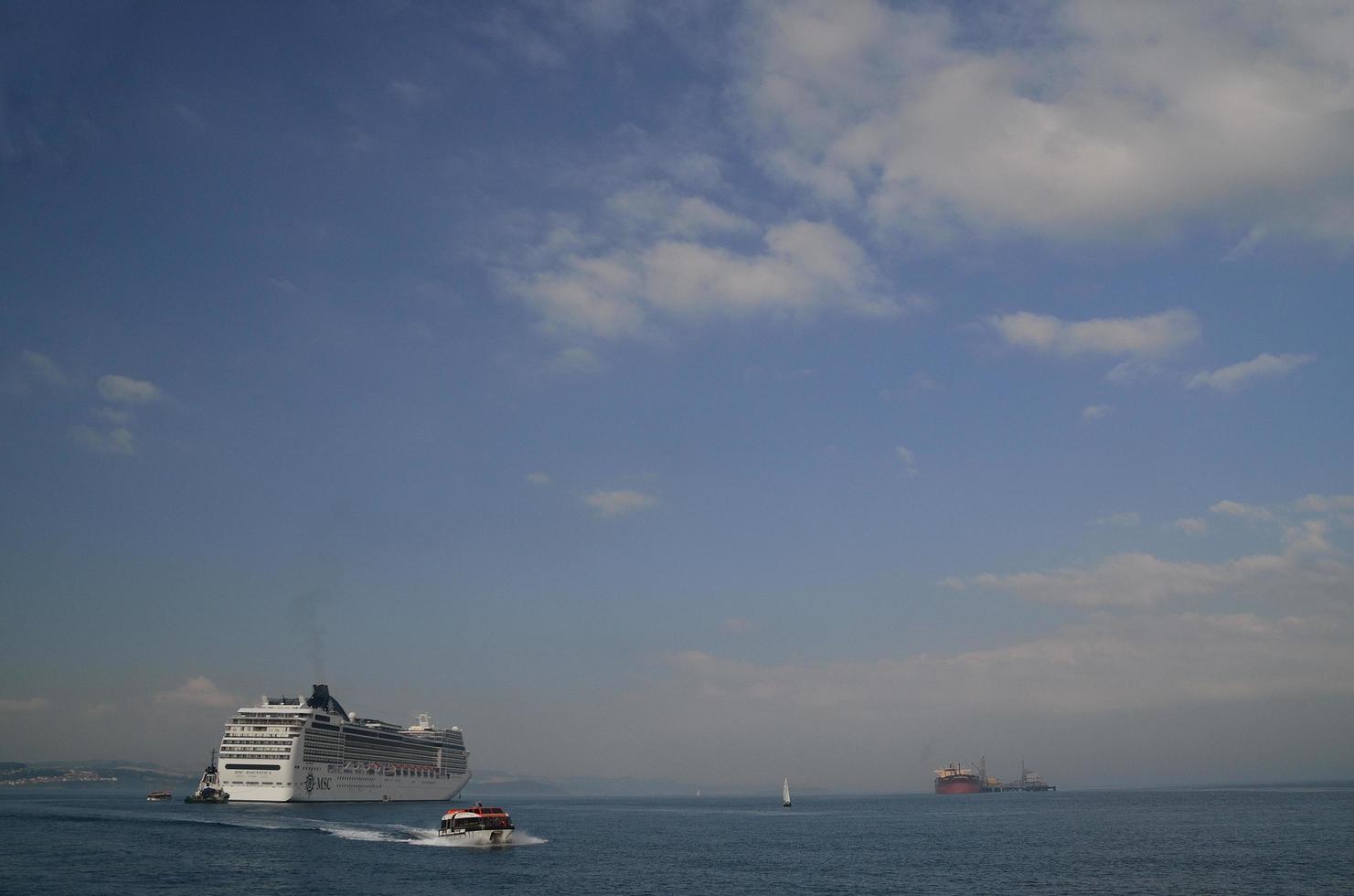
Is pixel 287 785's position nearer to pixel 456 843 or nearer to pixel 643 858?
pixel 456 843

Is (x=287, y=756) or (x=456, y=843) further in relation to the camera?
(x=287, y=756)

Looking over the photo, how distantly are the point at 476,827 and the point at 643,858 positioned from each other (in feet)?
67.2

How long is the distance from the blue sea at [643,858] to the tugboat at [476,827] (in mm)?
2086

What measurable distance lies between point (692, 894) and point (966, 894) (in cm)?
2212

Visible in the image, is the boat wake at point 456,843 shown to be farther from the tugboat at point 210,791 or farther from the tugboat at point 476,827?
the tugboat at point 210,791

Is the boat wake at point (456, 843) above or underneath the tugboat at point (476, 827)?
underneath

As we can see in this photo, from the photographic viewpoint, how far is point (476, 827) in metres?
108

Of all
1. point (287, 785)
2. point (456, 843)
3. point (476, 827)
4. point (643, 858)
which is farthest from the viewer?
point (287, 785)

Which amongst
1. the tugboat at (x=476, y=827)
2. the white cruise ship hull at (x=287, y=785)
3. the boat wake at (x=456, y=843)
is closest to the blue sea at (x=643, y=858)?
the boat wake at (x=456, y=843)

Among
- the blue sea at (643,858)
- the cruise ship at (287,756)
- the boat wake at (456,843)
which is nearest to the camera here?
the blue sea at (643,858)

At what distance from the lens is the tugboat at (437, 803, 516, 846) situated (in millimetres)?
107688

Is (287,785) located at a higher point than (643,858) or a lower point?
higher

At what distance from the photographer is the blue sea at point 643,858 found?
75938mm

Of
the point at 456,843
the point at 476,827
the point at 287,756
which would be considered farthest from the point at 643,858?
the point at 287,756
